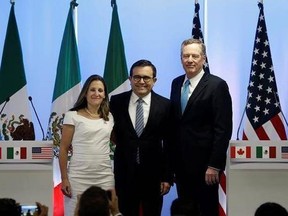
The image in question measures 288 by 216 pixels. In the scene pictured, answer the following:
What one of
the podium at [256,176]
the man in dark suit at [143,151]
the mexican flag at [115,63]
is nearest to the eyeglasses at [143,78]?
the man in dark suit at [143,151]

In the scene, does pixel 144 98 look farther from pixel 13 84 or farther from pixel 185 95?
pixel 13 84

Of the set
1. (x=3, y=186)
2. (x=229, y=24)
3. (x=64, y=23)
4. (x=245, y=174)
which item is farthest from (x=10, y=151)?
(x=229, y=24)

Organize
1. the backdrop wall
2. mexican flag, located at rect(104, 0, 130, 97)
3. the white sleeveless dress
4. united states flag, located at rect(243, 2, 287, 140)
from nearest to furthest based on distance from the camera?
1. the white sleeveless dress
2. united states flag, located at rect(243, 2, 287, 140)
3. mexican flag, located at rect(104, 0, 130, 97)
4. the backdrop wall

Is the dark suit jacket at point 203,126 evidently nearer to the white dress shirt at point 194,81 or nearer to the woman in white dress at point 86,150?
the white dress shirt at point 194,81

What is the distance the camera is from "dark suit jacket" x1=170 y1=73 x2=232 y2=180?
3785 mm

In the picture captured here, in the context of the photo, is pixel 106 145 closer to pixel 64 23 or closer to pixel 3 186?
pixel 3 186

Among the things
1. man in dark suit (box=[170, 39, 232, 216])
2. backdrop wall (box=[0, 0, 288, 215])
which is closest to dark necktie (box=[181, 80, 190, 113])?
man in dark suit (box=[170, 39, 232, 216])

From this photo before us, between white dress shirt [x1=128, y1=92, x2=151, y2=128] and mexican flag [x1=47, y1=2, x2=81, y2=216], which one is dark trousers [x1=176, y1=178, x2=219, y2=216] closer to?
white dress shirt [x1=128, y1=92, x2=151, y2=128]

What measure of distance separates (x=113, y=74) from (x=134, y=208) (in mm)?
1884

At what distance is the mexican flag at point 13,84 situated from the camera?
506 cm

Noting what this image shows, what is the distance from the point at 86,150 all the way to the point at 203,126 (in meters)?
0.87

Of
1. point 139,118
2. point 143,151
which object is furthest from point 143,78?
point 143,151

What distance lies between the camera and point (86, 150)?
3746mm

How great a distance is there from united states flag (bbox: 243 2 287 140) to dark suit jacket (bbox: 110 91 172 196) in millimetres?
1560
